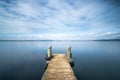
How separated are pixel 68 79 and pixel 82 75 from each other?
26.7 feet

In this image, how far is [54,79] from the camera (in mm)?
8852

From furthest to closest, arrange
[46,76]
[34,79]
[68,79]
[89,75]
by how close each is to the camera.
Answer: [89,75]
[34,79]
[46,76]
[68,79]

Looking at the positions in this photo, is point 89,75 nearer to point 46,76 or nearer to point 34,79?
point 34,79

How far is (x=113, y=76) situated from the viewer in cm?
1630

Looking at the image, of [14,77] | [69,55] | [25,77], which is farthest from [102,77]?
[14,77]

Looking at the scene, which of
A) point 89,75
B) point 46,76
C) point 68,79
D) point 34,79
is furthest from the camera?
point 89,75

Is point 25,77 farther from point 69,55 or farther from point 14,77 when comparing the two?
point 69,55

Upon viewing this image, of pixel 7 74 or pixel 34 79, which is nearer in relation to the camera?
pixel 34 79

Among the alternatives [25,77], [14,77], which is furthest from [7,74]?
[25,77]

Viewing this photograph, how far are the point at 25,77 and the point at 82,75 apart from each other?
7.52m

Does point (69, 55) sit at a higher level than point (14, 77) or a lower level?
higher

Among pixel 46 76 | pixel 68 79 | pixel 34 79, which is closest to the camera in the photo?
pixel 68 79

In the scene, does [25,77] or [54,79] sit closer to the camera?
[54,79]

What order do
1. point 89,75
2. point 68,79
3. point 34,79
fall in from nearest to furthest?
point 68,79 → point 34,79 → point 89,75
